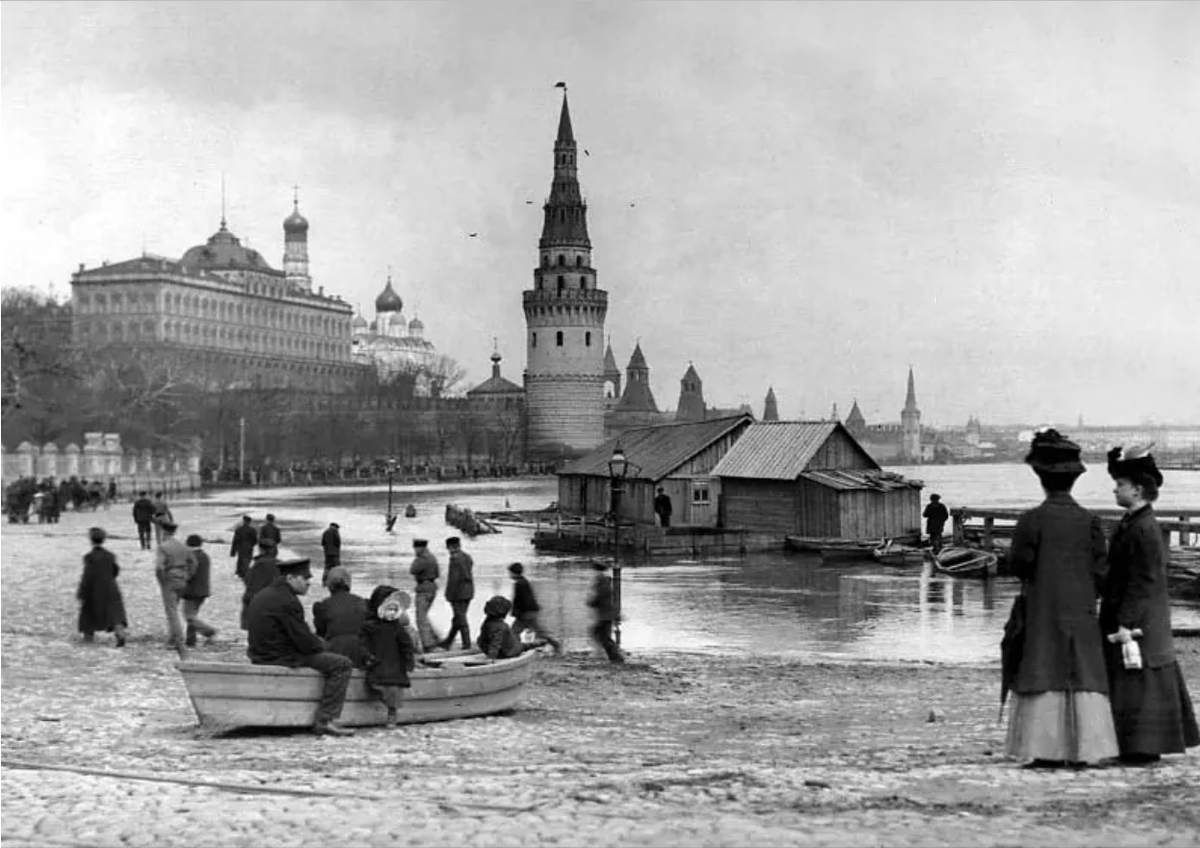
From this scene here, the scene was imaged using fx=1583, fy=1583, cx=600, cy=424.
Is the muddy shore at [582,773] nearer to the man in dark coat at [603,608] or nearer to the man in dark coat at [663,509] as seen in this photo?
the man in dark coat at [603,608]

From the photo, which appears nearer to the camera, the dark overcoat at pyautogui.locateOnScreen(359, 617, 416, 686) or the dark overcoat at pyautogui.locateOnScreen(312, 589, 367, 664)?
the dark overcoat at pyautogui.locateOnScreen(359, 617, 416, 686)

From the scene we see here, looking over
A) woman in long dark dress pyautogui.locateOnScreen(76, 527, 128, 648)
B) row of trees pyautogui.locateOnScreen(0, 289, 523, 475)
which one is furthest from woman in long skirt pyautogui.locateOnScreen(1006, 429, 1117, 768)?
row of trees pyautogui.locateOnScreen(0, 289, 523, 475)

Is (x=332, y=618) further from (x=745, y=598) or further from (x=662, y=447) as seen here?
(x=662, y=447)

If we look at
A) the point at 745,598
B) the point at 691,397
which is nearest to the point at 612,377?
the point at 691,397

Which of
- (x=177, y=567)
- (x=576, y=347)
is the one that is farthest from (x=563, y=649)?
(x=576, y=347)

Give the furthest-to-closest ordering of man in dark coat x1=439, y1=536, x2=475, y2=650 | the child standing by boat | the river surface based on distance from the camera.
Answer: the river surface, man in dark coat x1=439, y1=536, x2=475, y2=650, the child standing by boat

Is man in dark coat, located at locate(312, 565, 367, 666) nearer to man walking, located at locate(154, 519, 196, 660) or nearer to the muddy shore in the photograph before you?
the muddy shore
